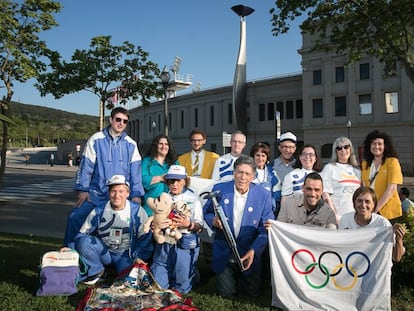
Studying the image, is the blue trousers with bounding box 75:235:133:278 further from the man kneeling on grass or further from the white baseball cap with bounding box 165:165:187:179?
the white baseball cap with bounding box 165:165:187:179

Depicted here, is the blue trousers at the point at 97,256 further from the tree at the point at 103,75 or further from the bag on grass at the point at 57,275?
the tree at the point at 103,75

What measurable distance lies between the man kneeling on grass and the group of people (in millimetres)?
13

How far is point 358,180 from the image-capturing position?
222 inches

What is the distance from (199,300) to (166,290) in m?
0.42

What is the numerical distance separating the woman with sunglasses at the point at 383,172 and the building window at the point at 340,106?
31.6 metres

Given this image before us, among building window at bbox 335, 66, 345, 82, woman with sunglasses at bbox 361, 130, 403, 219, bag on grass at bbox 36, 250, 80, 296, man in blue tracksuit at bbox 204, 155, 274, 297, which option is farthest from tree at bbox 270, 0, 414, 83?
building window at bbox 335, 66, 345, 82

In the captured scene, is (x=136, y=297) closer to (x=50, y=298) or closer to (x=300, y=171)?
(x=50, y=298)

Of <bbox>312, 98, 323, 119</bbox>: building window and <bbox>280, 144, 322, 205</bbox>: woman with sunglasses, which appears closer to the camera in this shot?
<bbox>280, 144, 322, 205</bbox>: woman with sunglasses

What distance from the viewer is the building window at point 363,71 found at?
112 feet

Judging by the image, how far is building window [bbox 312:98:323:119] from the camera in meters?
36.8

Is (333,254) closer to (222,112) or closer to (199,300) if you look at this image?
(199,300)

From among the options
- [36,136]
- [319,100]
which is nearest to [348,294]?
[319,100]

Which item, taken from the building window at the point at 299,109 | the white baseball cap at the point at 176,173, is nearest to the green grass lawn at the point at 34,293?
the white baseball cap at the point at 176,173

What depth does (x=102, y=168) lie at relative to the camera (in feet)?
17.9
